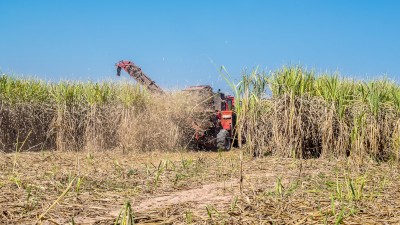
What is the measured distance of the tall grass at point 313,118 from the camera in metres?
11.9

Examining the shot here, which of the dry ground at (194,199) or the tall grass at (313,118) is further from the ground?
the tall grass at (313,118)

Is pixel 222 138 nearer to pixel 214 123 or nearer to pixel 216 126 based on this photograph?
pixel 216 126

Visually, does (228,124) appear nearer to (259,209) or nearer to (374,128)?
(374,128)

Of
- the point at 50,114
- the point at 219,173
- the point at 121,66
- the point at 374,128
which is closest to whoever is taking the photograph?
the point at 219,173

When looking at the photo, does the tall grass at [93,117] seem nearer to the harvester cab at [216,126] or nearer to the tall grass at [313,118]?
the harvester cab at [216,126]

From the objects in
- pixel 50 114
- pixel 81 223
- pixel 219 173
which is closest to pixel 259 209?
pixel 81 223

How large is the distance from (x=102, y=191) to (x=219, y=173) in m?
2.28

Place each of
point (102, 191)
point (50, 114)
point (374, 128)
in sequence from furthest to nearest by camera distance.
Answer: point (50, 114), point (374, 128), point (102, 191)

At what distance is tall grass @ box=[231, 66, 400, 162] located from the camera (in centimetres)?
1189

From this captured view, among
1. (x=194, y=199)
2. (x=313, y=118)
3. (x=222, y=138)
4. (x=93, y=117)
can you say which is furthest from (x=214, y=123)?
(x=194, y=199)

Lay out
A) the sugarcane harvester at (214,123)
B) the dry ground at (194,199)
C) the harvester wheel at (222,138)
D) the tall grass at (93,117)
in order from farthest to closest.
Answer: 1. the sugarcane harvester at (214,123)
2. the harvester wheel at (222,138)
3. the tall grass at (93,117)
4. the dry ground at (194,199)

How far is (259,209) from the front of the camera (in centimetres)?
467

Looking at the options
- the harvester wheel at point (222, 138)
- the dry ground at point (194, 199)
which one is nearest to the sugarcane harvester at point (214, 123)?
the harvester wheel at point (222, 138)

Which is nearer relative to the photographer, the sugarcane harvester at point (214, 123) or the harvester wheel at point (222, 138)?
the harvester wheel at point (222, 138)
